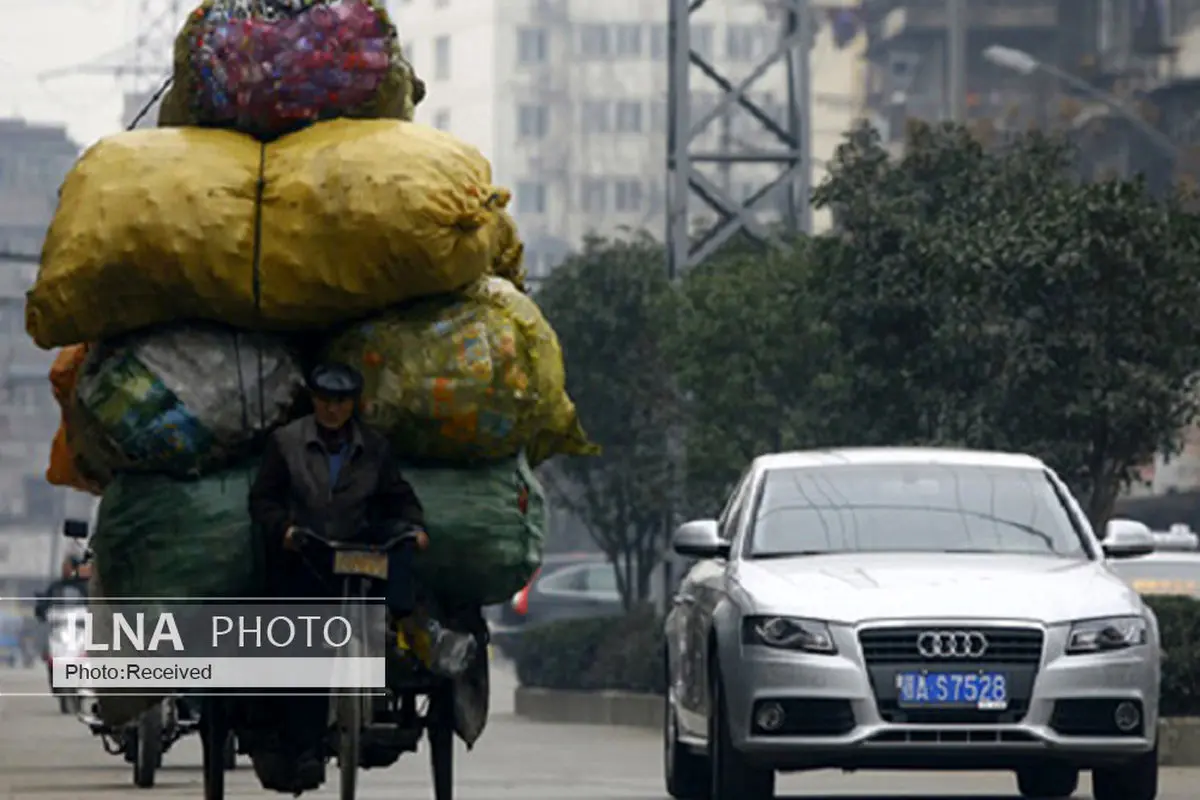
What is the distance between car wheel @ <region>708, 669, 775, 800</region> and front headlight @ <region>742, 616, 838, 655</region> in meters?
0.38

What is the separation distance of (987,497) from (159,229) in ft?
14.6

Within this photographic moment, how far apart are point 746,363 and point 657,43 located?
85.9 metres

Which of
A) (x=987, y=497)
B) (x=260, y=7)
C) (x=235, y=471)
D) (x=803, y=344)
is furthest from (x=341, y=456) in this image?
(x=803, y=344)

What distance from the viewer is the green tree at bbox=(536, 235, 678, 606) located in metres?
35.5

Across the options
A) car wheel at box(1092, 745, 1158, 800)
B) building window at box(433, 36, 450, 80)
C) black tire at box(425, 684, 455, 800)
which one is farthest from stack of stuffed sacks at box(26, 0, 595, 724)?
building window at box(433, 36, 450, 80)

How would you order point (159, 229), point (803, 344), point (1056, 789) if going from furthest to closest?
point (803, 344), point (1056, 789), point (159, 229)

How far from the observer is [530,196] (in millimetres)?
103938

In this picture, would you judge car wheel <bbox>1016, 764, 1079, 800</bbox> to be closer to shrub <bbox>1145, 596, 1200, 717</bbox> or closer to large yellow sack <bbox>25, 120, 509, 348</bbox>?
shrub <bbox>1145, 596, 1200, 717</bbox>

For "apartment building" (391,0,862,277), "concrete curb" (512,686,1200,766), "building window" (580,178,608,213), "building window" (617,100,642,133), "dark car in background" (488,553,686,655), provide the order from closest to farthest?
1. "concrete curb" (512,686,1200,766)
2. "dark car in background" (488,553,686,655)
3. "building window" (580,178,608,213)
4. "apartment building" (391,0,862,277)
5. "building window" (617,100,642,133)

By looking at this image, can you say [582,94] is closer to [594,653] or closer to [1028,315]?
[594,653]

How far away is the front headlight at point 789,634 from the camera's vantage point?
1278 cm

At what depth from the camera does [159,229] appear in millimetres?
11109

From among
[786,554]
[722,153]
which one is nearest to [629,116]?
[722,153]

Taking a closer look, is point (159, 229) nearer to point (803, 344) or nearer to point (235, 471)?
point (235, 471)
